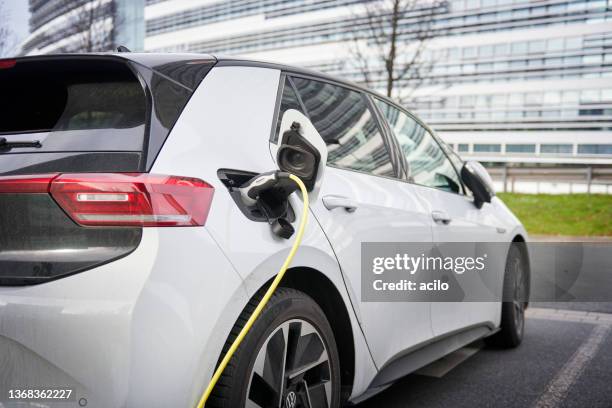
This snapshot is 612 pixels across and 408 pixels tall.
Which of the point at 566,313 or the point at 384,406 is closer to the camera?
the point at 384,406

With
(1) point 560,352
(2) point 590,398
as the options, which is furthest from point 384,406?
(1) point 560,352

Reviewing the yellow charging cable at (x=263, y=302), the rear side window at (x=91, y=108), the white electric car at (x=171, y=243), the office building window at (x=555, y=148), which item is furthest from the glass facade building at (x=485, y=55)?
the rear side window at (x=91, y=108)

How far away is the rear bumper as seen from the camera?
68.3 inches

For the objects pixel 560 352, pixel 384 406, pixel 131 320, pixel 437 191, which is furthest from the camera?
pixel 560 352

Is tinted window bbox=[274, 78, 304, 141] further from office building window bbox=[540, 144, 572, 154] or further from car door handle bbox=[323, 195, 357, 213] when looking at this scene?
office building window bbox=[540, 144, 572, 154]

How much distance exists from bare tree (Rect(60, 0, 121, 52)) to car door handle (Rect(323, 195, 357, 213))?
8.13m

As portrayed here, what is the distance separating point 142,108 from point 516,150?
68.7 ft

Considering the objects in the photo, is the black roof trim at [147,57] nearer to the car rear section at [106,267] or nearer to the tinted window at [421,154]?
the car rear section at [106,267]

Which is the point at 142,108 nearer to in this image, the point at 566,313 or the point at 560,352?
the point at 560,352

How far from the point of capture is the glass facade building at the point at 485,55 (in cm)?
1838

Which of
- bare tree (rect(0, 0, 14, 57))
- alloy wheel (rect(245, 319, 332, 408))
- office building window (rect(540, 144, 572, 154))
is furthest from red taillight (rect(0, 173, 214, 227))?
office building window (rect(540, 144, 572, 154))

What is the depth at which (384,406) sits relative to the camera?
3.47 meters

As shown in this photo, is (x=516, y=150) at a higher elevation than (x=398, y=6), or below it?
below

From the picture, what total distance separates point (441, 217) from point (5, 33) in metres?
3.80
